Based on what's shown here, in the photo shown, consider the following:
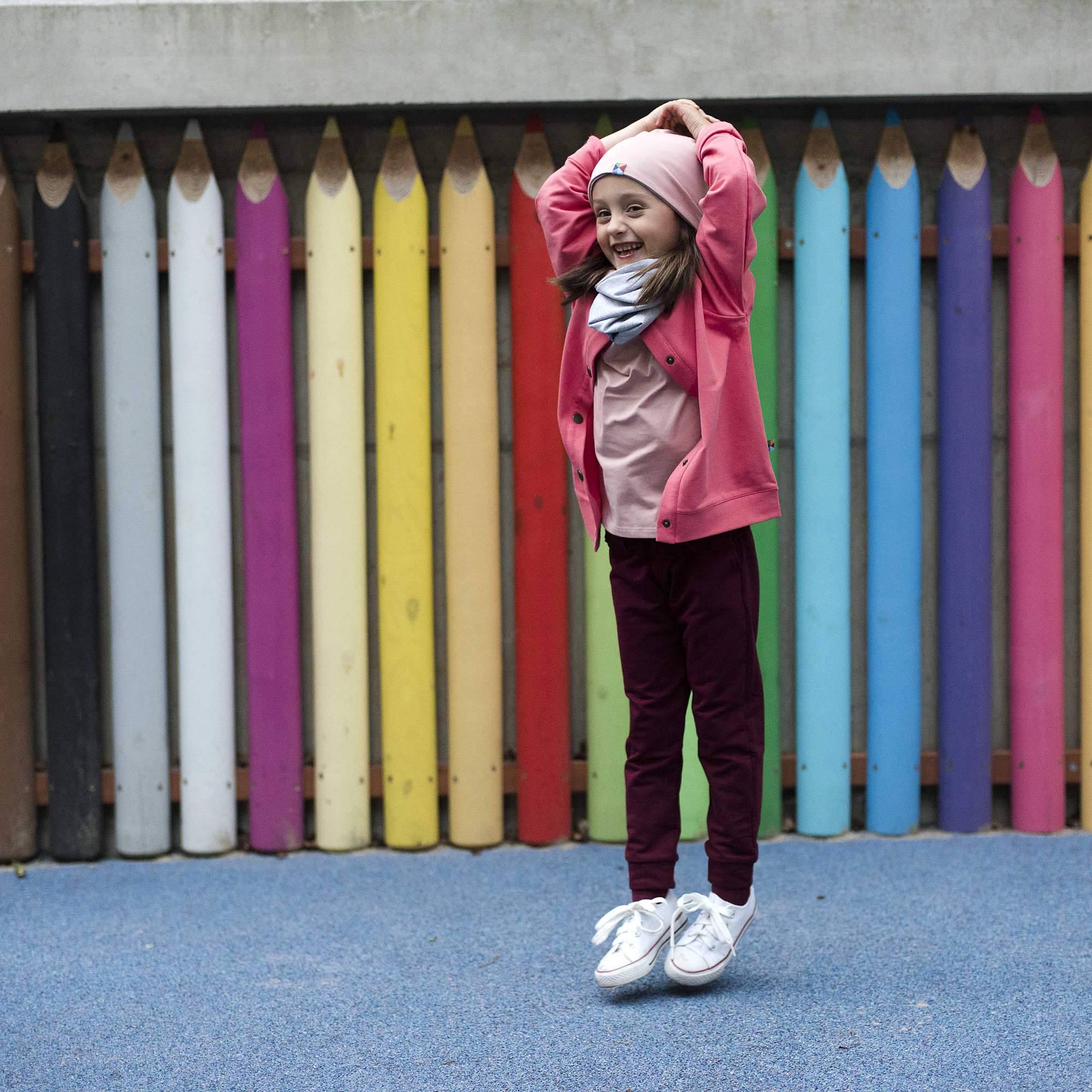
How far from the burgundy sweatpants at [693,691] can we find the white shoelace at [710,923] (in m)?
0.03

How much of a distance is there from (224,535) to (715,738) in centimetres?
166


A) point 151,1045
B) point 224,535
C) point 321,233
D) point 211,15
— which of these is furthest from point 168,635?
point 211,15

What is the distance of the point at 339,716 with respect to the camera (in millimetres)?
3527

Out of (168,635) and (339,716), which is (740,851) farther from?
(168,635)

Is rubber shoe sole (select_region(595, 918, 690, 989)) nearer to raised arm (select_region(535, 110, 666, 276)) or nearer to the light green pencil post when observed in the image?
the light green pencil post

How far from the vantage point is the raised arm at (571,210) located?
2.55 m

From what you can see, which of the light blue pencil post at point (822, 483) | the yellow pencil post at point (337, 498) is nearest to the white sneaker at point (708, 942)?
the light blue pencil post at point (822, 483)

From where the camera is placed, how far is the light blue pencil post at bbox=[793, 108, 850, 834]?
3486 millimetres

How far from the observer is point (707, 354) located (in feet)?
7.72

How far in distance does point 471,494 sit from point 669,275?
4.21ft

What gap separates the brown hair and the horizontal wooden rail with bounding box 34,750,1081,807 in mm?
1572

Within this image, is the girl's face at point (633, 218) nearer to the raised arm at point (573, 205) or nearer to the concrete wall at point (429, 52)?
the raised arm at point (573, 205)

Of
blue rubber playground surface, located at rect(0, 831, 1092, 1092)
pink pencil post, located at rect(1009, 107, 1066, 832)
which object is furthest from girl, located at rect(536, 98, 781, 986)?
pink pencil post, located at rect(1009, 107, 1066, 832)

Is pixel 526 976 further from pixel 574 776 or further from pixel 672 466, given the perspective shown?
pixel 672 466
